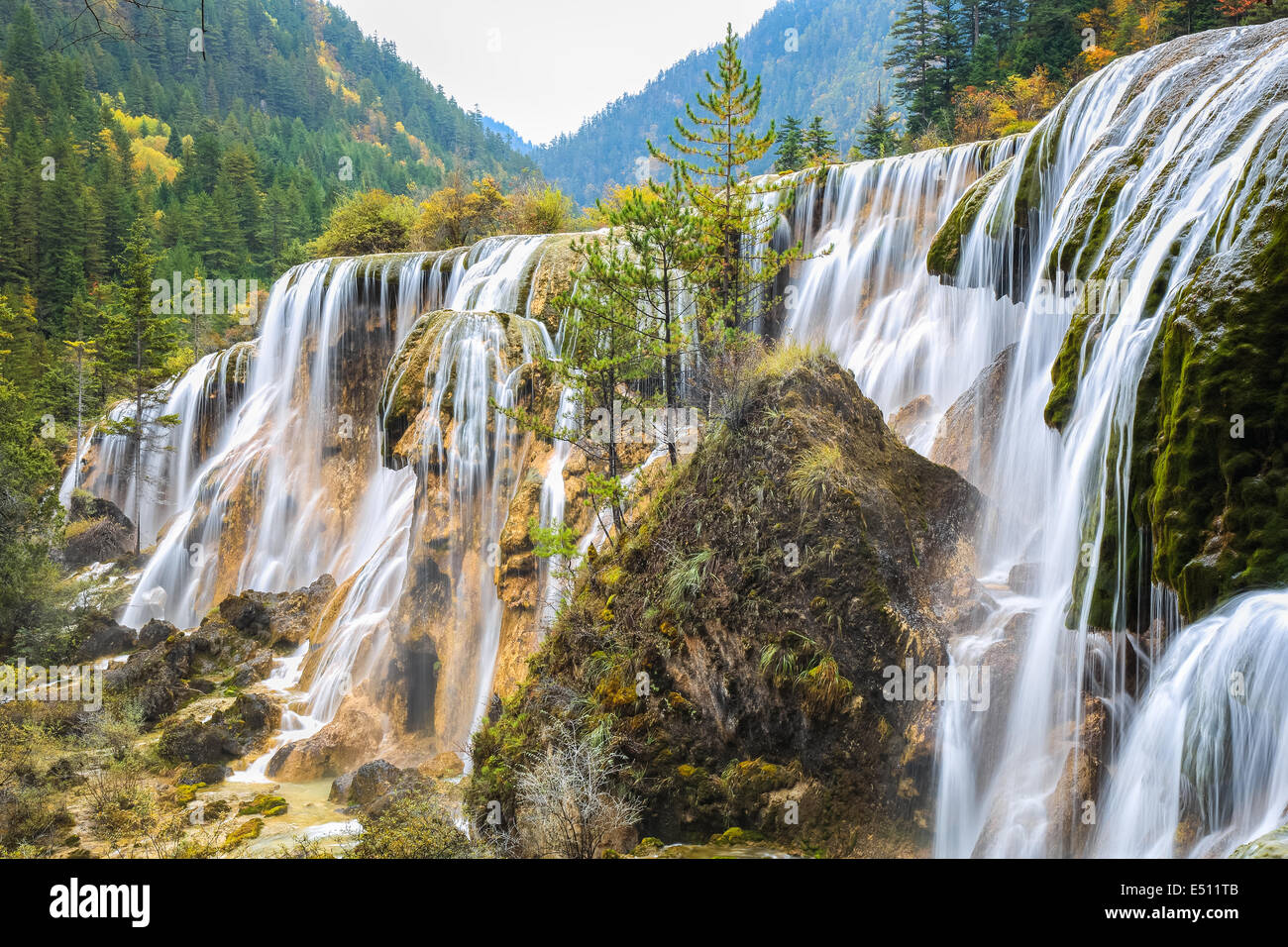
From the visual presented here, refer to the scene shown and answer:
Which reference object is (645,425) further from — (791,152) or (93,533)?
(791,152)

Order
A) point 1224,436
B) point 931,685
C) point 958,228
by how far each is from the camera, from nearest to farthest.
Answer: point 1224,436, point 931,685, point 958,228

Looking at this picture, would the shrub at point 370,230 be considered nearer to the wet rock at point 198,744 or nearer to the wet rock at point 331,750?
the wet rock at point 198,744

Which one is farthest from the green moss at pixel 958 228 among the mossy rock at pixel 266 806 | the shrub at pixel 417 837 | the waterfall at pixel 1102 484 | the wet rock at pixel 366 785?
the mossy rock at pixel 266 806

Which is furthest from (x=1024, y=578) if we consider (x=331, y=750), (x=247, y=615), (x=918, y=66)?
(x=918, y=66)

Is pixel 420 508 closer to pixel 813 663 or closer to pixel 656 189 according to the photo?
→ pixel 656 189

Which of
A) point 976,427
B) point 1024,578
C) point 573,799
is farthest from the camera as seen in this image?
point 976,427

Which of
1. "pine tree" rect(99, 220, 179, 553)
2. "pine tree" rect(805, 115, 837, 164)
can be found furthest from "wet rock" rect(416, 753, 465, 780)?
"pine tree" rect(805, 115, 837, 164)

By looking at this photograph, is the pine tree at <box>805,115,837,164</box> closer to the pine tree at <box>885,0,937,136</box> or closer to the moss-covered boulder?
the pine tree at <box>885,0,937,136</box>
